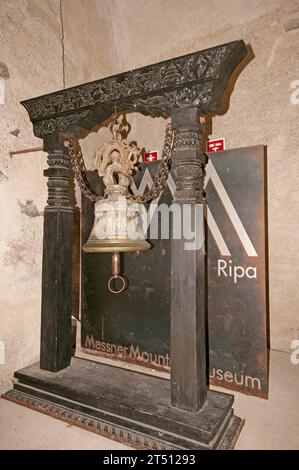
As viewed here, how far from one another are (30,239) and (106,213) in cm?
116

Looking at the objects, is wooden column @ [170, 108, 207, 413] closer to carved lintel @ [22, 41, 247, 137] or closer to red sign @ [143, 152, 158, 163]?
carved lintel @ [22, 41, 247, 137]

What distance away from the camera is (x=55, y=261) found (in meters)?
2.61

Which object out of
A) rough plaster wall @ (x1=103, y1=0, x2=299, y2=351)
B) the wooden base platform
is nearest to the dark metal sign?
the wooden base platform

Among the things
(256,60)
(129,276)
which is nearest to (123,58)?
(256,60)

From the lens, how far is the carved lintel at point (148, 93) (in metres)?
1.90

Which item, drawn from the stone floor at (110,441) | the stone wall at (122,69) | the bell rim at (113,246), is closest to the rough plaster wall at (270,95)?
the stone wall at (122,69)

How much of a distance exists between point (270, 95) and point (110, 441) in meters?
4.19

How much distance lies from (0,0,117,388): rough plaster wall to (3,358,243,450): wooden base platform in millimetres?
440

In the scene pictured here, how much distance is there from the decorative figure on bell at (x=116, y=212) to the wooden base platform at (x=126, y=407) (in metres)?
0.81

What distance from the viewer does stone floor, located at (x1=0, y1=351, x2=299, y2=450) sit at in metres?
1.97

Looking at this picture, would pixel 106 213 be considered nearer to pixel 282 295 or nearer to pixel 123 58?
pixel 282 295

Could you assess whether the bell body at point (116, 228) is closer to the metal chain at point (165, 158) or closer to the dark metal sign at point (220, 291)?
the metal chain at point (165, 158)

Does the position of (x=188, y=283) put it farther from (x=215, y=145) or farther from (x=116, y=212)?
(x=215, y=145)

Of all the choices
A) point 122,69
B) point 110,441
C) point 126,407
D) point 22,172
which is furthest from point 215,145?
point 110,441
